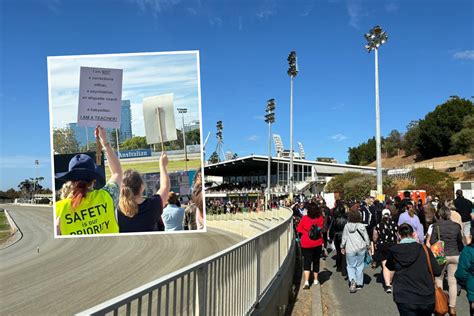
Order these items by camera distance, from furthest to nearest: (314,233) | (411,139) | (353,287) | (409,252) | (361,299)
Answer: (411,139) < (314,233) < (353,287) < (361,299) < (409,252)

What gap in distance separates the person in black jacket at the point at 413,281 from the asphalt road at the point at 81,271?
6.34 m

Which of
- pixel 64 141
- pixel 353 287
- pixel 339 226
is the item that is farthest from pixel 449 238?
pixel 64 141

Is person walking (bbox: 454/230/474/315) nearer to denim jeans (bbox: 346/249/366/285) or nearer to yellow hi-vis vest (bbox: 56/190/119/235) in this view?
denim jeans (bbox: 346/249/366/285)

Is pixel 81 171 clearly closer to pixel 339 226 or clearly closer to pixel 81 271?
pixel 339 226

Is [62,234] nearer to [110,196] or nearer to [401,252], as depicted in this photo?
[110,196]

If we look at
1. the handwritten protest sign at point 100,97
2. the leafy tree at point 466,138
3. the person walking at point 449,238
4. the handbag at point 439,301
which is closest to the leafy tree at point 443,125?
the leafy tree at point 466,138

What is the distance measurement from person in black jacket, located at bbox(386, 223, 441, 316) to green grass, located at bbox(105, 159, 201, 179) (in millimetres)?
2676

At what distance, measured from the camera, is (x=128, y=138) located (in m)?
4.89

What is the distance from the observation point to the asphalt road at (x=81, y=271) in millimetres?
11211

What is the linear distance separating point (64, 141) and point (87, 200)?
25.2 inches

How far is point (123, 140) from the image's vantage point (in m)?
4.87

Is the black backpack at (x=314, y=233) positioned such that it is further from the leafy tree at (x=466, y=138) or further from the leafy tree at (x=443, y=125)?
the leafy tree at (x=443, y=125)

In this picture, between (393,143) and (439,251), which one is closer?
(439,251)

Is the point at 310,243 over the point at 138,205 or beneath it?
beneath
